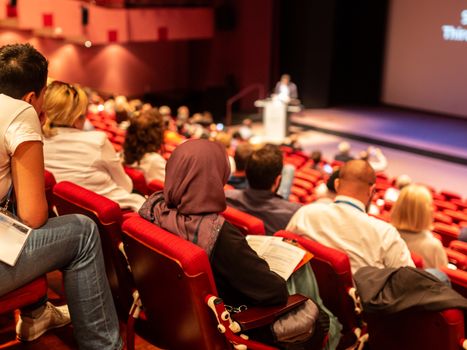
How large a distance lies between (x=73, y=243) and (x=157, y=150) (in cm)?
189

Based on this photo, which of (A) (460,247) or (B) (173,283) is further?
(A) (460,247)

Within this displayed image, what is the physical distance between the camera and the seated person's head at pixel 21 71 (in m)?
1.98

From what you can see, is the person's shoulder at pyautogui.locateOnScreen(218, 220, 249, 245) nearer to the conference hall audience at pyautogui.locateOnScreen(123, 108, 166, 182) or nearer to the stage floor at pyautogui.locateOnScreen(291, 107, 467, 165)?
the conference hall audience at pyautogui.locateOnScreen(123, 108, 166, 182)

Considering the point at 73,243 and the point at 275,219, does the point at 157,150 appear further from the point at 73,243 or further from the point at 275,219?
the point at 73,243

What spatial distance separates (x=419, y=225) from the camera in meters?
3.40

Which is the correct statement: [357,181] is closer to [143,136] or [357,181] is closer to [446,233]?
[143,136]

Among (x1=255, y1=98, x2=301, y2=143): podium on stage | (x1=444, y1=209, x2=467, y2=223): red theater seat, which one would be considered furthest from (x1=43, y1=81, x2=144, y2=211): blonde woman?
(x1=255, y1=98, x2=301, y2=143): podium on stage

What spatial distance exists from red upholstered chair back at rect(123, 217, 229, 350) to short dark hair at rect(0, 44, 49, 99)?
0.59 metres

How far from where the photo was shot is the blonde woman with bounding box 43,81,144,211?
2982mm

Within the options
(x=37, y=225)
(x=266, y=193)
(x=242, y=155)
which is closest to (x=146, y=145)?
(x=242, y=155)

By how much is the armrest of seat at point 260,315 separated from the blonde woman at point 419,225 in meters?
1.46

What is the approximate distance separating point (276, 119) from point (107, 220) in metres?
9.19

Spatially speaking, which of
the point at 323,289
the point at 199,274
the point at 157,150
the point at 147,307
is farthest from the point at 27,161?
the point at 157,150

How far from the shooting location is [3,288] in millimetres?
1930
